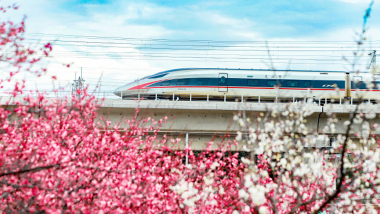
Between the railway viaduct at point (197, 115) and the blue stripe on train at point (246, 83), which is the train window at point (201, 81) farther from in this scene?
the railway viaduct at point (197, 115)

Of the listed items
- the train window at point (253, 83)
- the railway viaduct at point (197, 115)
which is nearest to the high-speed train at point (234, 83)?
the train window at point (253, 83)

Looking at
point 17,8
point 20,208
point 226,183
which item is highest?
point 17,8

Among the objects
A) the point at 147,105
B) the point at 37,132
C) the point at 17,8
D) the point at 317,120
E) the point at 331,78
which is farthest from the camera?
the point at 331,78

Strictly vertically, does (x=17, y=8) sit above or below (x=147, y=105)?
above

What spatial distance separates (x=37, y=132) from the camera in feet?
26.7

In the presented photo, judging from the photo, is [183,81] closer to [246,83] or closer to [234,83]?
[234,83]

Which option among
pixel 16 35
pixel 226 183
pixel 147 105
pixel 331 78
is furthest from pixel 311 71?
pixel 16 35

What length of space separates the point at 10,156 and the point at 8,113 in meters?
1.09

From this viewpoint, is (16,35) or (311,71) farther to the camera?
(311,71)

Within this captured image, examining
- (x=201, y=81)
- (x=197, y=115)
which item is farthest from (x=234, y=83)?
(x=197, y=115)

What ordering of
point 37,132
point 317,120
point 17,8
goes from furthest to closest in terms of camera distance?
1. point 317,120
2. point 37,132
3. point 17,8

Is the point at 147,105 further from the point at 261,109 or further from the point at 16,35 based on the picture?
the point at 16,35

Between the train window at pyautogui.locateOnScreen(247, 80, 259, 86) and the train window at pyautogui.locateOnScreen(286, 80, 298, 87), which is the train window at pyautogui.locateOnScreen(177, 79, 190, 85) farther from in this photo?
the train window at pyautogui.locateOnScreen(286, 80, 298, 87)

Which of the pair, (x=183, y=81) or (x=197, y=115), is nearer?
(x=197, y=115)
